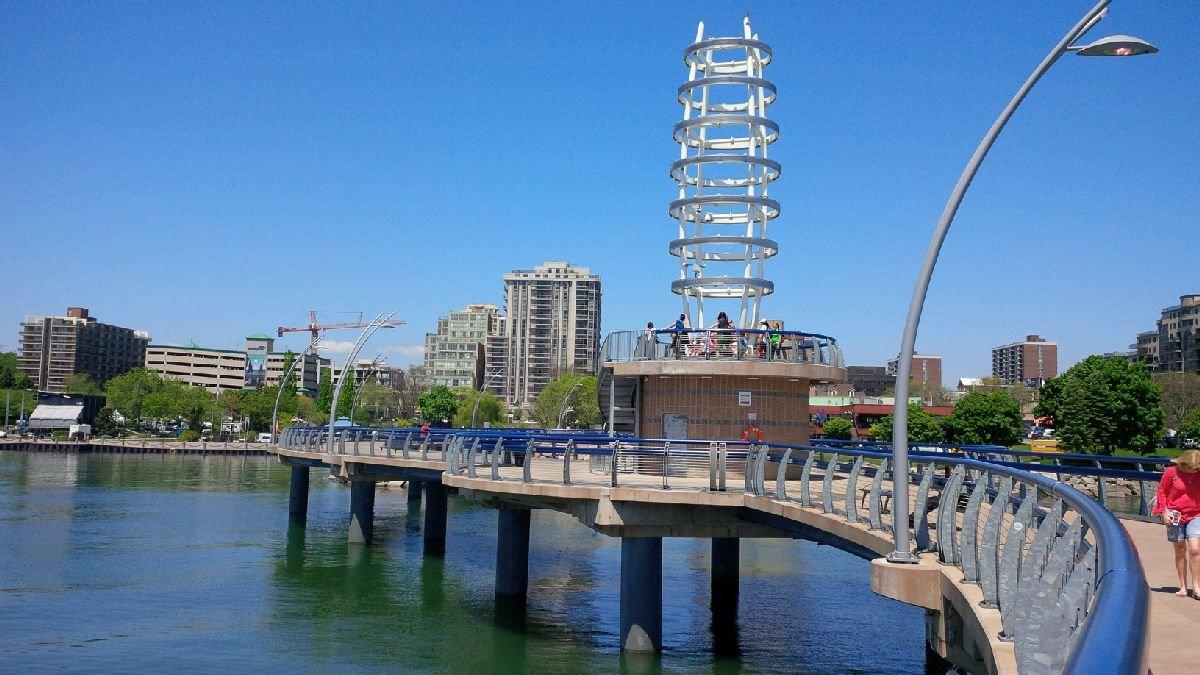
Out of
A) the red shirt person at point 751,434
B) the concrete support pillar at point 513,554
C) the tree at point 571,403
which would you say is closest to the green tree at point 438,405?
the tree at point 571,403

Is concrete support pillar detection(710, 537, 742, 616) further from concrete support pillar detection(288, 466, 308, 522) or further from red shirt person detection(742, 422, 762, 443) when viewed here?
concrete support pillar detection(288, 466, 308, 522)

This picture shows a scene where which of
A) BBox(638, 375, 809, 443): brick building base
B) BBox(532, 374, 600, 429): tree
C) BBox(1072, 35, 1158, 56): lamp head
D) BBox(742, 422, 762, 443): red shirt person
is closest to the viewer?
BBox(1072, 35, 1158, 56): lamp head

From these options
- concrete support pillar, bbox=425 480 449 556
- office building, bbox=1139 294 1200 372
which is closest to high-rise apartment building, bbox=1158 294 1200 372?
office building, bbox=1139 294 1200 372

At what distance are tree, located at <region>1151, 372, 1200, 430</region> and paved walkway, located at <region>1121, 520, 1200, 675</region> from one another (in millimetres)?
102592

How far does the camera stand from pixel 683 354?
2778 cm

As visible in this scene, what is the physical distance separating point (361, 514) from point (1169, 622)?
3704 cm

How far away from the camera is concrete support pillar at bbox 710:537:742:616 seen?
99.1 ft

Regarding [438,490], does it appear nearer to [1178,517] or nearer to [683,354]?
[683,354]

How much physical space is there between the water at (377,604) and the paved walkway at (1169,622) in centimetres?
1066

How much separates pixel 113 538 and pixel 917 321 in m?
38.5

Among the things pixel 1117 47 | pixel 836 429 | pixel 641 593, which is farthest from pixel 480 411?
pixel 1117 47

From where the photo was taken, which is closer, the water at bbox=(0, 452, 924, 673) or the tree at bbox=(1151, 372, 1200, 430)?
the water at bbox=(0, 452, 924, 673)

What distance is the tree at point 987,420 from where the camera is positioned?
90812 mm

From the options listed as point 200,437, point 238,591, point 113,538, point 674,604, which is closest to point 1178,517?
point 674,604
